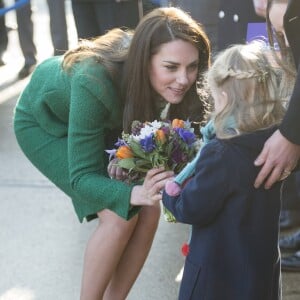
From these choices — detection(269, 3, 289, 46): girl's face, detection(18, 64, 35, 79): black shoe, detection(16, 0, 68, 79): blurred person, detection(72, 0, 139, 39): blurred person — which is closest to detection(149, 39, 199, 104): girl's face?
detection(269, 3, 289, 46): girl's face

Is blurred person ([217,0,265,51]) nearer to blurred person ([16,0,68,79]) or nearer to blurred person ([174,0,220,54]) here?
blurred person ([174,0,220,54])

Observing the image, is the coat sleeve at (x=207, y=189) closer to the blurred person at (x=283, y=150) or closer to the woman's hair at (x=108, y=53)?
the blurred person at (x=283, y=150)

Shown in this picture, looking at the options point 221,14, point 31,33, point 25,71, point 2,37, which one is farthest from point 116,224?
point 2,37

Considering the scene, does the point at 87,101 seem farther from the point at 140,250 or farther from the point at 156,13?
the point at 140,250

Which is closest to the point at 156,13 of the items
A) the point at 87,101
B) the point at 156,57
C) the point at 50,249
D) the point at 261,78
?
the point at 156,57

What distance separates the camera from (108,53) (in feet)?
7.62

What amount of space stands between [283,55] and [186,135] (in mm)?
571

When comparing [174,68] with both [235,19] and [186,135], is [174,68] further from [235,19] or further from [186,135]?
[235,19]

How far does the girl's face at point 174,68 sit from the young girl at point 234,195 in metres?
0.38

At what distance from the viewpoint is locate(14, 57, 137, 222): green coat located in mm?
2191

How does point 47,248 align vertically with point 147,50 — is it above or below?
below

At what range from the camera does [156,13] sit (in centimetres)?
226

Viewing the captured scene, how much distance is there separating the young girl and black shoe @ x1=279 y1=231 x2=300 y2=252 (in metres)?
1.09

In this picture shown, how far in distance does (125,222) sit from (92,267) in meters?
0.21
